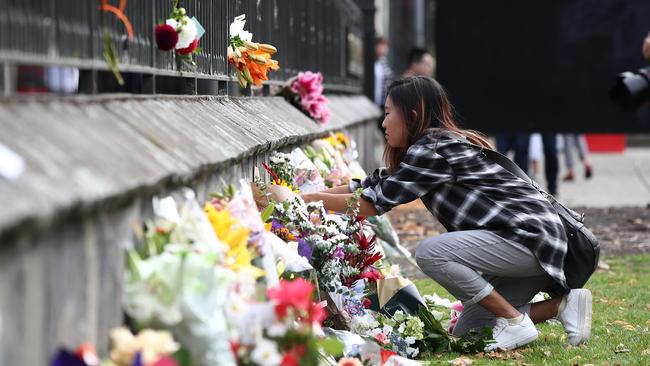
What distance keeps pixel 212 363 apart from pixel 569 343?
311 cm

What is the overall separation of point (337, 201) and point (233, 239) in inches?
77.7

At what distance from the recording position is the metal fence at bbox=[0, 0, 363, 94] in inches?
134

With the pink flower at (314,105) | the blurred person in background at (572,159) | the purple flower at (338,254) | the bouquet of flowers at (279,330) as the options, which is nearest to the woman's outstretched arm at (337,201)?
the purple flower at (338,254)

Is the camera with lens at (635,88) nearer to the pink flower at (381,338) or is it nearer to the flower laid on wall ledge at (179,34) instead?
the pink flower at (381,338)

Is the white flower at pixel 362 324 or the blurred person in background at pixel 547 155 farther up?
the white flower at pixel 362 324

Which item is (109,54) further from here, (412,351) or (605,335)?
(605,335)

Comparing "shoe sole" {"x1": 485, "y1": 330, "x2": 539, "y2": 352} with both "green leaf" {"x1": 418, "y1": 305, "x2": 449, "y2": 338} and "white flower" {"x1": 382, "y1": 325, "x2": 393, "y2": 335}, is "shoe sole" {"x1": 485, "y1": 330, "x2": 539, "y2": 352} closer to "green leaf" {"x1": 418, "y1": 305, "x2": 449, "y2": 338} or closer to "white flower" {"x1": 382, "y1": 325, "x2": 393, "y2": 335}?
"green leaf" {"x1": 418, "y1": 305, "x2": 449, "y2": 338}

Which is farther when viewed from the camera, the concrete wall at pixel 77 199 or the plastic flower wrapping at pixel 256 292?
the plastic flower wrapping at pixel 256 292

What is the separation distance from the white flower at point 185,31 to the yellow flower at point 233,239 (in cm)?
130

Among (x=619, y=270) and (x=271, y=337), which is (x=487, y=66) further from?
(x=271, y=337)

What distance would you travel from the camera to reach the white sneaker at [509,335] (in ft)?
19.4

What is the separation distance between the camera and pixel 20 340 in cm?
272

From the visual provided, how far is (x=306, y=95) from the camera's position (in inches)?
338

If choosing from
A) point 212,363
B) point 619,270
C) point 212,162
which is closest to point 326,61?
point 619,270
